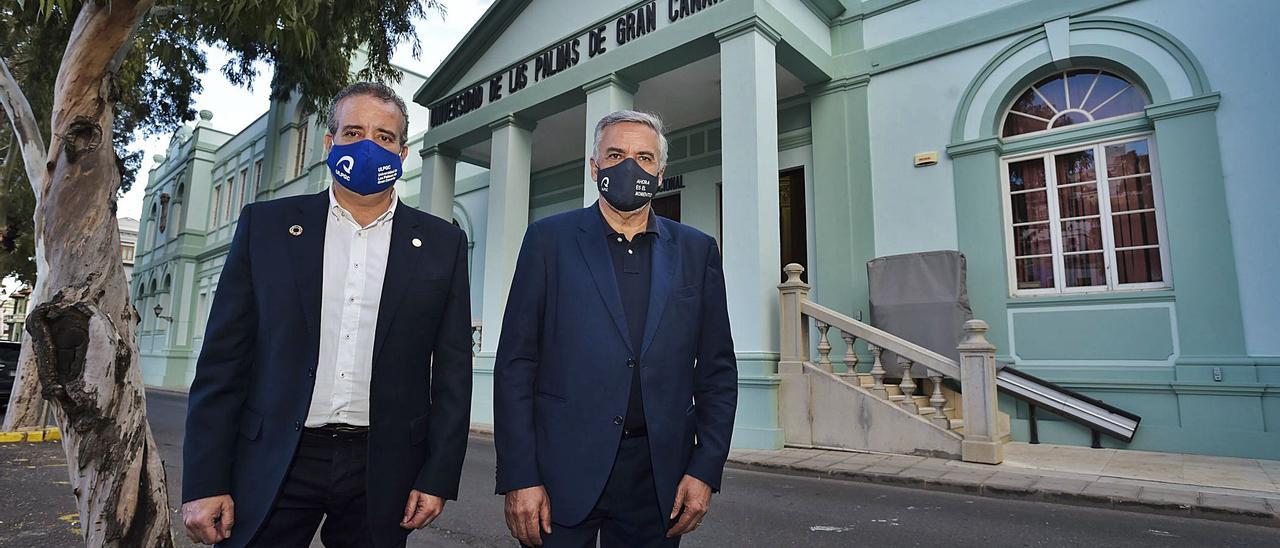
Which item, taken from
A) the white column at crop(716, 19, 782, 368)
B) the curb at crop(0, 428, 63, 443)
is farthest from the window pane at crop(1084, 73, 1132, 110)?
the curb at crop(0, 428, 63, 443)

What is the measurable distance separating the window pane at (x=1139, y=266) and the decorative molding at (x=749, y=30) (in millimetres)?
4800

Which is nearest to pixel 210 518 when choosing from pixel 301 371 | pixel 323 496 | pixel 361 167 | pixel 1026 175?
pixel 323 496

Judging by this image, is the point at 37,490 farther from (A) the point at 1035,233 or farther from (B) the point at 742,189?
(A) the point at 1035,233

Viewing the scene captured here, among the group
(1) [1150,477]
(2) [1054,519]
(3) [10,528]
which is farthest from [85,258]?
(1) [1150,477]

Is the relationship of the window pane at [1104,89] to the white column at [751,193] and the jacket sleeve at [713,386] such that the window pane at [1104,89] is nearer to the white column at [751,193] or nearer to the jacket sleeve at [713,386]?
the white column at [751,193]

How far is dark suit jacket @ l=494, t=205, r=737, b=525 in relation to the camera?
1.84 meters

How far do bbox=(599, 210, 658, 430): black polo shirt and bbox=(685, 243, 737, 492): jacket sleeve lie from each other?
0.19 m

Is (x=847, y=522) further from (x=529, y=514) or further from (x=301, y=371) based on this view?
(x=301, y=371)

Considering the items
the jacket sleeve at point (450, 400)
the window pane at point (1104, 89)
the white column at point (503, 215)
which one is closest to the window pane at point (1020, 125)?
the window pane at point (1104, 89)

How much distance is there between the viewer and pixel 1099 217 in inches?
323

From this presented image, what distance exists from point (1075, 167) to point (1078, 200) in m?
0.41

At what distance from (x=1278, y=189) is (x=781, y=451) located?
18.8 feet

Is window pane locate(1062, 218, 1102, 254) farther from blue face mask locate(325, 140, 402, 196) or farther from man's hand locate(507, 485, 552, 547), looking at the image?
blue face mask locate(325, 140, 402, 196)

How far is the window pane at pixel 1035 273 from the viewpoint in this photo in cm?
848
